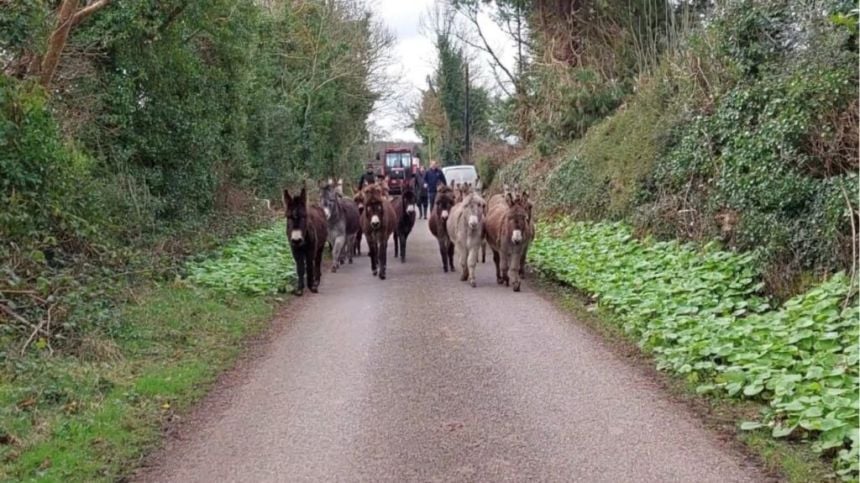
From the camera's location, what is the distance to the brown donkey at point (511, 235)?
14422 mm

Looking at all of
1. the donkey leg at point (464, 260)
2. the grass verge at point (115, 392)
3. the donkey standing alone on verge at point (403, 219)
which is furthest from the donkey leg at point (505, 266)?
the grass verge at point (115, 392)

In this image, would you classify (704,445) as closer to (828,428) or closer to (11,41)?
(828,428)

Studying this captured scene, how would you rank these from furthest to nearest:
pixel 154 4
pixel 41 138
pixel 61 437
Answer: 1. pixel 154 4
2. pixel 41 138
3. pixel 61 437

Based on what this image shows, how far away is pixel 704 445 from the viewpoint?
6477 mm

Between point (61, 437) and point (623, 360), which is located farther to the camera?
point (623, 360)

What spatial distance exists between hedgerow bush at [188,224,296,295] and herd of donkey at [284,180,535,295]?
59 centimetres

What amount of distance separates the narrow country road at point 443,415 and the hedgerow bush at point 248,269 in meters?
2.81

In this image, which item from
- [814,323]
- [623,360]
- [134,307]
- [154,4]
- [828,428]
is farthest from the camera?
[154,4]

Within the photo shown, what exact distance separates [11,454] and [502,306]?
7.70 meters

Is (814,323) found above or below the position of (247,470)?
above

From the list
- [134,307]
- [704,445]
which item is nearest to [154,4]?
[134,307]

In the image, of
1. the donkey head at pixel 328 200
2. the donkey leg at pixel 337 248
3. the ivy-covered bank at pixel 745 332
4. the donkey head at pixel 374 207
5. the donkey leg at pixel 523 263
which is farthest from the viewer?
the donkey leg at pixel 337 248

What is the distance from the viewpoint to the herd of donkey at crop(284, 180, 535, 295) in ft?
47.5

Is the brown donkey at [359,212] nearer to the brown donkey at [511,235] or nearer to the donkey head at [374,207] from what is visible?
the donkey head at [374,207]
